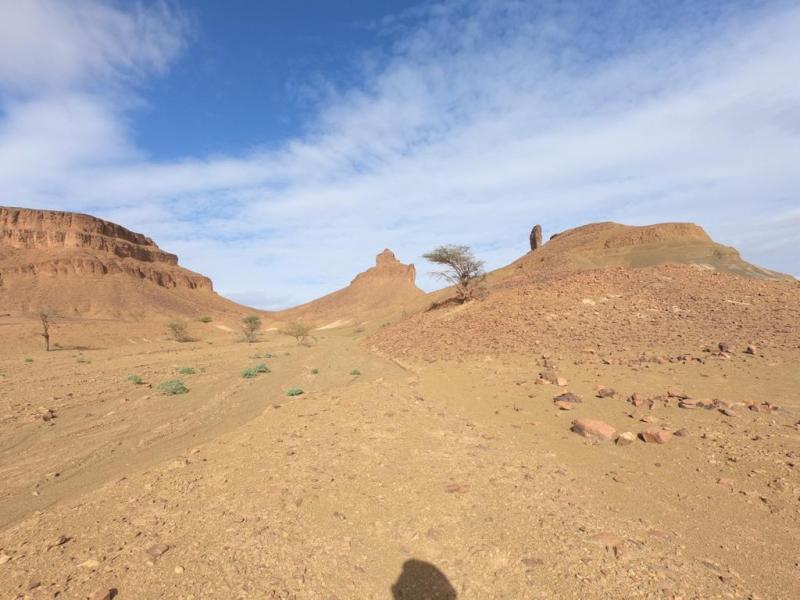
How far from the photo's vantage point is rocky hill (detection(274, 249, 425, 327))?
10419 centimetres

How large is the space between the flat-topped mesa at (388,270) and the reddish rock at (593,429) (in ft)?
360

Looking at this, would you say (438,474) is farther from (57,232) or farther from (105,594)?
(57,232)

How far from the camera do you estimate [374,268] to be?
4806 inches

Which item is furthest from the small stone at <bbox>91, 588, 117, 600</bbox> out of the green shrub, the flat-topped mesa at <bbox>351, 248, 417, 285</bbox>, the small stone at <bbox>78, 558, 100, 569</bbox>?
the flat-topped mesa at <bbox>351, 248, 417, 285</bbox>

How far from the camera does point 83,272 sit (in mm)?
72125

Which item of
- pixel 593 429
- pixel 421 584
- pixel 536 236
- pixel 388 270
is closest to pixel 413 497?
pixel 421 584

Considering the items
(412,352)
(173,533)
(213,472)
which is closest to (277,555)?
(173,533)

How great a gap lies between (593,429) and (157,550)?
6.62 metres

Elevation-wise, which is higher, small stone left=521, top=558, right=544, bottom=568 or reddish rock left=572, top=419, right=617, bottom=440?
reddish rock left=572, top=419, right=617, bottom=440

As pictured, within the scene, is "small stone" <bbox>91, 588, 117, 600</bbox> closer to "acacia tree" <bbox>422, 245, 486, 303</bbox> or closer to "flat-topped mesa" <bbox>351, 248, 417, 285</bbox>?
"acacia tree" <bbox>422, 245, 486, 303</bbox>

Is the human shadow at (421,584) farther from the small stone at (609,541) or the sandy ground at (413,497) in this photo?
the small stone at (609,541)

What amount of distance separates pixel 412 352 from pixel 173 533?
49.0ft

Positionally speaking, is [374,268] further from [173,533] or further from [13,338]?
[173,533]

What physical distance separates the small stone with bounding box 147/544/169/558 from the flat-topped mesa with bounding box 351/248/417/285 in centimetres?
11312
